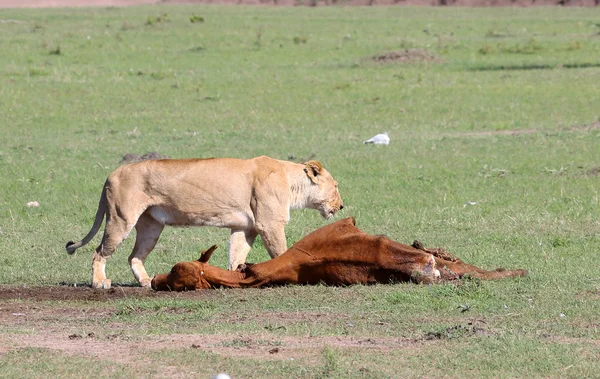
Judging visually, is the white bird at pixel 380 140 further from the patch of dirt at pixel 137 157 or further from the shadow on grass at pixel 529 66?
the shadow on grass at pixel 529 66

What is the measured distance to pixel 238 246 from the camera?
8.98 metres

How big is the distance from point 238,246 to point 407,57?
18897mm

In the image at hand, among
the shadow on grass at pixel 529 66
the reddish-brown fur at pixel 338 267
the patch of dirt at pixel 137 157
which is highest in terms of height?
the reddish-brown fur at pixel 338 267

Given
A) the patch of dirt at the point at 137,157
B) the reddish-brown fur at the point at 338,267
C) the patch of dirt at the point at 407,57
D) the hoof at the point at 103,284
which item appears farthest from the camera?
the patch of dirt at the point at 407,57

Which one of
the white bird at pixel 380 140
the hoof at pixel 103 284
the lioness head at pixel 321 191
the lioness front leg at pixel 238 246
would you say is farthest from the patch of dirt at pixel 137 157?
the hoof at pixel 103 284

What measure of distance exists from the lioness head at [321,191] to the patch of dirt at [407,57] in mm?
17720

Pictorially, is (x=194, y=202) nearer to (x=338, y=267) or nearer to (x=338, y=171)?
(x=338, y=267)

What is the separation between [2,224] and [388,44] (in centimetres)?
2175

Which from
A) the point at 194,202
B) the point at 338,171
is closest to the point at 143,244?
the point at 194,202

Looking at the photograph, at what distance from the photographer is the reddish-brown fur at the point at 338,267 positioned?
7.98 metres

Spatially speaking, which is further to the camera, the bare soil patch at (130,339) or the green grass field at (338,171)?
the green grass field at (338,171)

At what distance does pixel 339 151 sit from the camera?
1612 centimetres

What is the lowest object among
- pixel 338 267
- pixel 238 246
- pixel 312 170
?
pixel 238 246

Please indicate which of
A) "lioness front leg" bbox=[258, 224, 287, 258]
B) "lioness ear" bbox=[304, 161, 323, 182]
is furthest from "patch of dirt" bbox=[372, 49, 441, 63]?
"lioness front leg" bbox=[258, 224, 287, 258]
